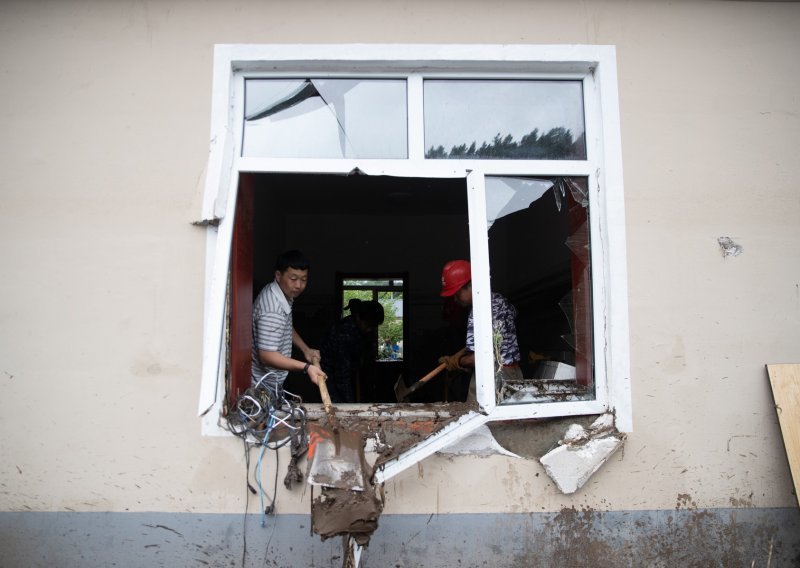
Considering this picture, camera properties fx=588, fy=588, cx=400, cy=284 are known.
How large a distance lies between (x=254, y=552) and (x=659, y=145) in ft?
10.3

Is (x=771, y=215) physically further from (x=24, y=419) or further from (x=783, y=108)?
(x=24, y=419)

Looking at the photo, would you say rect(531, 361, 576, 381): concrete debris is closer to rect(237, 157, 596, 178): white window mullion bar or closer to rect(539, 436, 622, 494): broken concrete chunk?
rect(539, 436, 622, 494): broken concrete chunk

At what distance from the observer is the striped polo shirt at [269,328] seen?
11.9ft

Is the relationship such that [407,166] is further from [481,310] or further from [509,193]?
[481,310]

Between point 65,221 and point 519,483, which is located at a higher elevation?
point 65,221

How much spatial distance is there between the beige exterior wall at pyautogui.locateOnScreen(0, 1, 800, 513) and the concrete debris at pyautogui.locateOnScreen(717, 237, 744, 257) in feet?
0.13

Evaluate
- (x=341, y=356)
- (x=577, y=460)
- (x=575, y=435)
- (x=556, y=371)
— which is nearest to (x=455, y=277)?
(x=556, y=371)

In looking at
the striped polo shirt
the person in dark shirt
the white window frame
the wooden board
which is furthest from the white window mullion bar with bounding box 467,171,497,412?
the person in dark shirt

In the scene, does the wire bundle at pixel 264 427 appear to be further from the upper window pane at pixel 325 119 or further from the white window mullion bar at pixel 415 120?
the white window mullion bar at pixel 415 120

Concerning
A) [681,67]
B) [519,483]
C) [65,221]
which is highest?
[681,67]

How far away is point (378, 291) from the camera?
9688mm

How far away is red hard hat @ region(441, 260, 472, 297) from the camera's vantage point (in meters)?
4.08

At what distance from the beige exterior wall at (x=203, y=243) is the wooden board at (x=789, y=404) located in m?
0.07

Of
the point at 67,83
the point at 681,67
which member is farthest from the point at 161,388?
the point at 681,67
